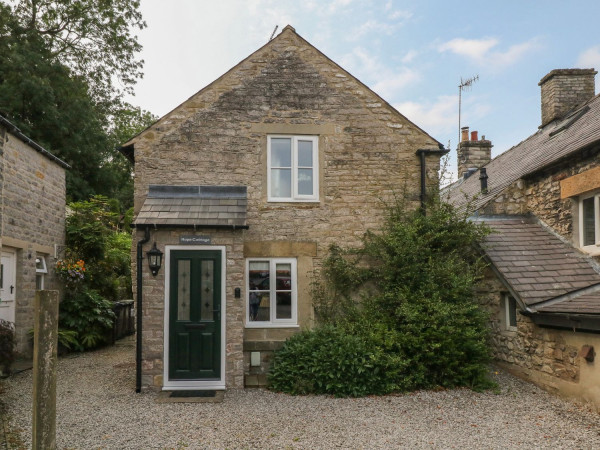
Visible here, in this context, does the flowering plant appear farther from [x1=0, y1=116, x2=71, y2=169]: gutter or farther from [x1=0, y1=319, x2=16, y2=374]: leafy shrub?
[x1=0, y1=319, x2=16, y2=374]: leafy shrub

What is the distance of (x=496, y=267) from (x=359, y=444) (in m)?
4.82

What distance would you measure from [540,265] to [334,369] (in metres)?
4.43

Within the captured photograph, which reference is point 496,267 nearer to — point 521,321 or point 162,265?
point 521,321

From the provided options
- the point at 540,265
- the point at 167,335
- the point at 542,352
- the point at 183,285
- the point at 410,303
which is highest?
the point at 540,265

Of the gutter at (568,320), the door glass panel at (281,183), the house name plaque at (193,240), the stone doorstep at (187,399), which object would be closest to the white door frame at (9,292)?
the house name plaque at (193,240)

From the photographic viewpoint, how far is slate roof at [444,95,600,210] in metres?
9.74

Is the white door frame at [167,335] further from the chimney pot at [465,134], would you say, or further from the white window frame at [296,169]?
the chimney pot at [465,134]

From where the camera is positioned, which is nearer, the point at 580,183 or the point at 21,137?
the point at 580,183

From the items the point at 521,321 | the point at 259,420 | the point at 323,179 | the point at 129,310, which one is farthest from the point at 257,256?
the point at 129,310

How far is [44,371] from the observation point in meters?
4.26

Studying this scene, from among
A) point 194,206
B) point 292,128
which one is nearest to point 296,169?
point 292,128

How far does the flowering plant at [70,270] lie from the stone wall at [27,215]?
21 cm

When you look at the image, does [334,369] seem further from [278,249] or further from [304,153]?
[304,153]

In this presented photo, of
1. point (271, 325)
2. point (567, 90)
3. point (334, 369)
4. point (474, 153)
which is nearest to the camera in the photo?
point (334, 369)
